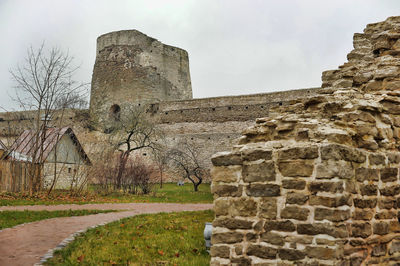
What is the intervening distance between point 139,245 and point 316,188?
3651 mm

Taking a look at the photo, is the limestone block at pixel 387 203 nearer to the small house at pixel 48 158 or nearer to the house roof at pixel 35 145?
the small house at pixel 48 158

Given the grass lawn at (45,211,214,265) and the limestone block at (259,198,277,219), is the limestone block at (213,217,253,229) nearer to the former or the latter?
the limestone block at (259,198,277,219)

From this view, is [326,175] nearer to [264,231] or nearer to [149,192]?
[264,231]

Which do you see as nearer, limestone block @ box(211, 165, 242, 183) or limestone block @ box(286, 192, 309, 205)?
limestone block @ box(286, 192, 309, 205)

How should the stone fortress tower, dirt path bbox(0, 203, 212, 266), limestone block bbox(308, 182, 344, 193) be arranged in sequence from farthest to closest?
the stone fortress tower, dirt path bbox(0, 203, 212, 266), limestone block bbox(308, 182, 344, 193)

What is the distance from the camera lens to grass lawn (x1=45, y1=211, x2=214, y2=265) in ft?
18.4

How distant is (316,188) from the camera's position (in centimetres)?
400

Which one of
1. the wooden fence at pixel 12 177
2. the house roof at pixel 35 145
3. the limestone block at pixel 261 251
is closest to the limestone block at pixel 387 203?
the limestone block at pixel 261 251

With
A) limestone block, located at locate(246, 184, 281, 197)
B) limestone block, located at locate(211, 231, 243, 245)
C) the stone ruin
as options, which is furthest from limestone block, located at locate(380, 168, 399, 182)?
limestone block, located at locate(211, 231, 243, 245)

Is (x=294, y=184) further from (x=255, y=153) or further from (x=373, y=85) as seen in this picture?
(x=373, y=85)

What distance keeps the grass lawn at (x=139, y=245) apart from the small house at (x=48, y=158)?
31.0ft

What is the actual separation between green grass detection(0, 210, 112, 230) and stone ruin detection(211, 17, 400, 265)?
5.96 metres

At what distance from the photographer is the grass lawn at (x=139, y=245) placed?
5613 millimetres

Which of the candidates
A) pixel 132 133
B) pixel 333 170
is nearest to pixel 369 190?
pixel 333 170
